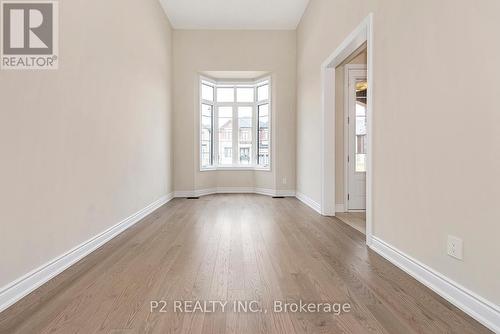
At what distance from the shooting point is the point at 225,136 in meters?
7.27

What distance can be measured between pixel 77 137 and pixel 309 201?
12.4 ft

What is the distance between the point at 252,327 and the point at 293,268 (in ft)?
2.83

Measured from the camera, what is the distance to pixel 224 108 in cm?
727

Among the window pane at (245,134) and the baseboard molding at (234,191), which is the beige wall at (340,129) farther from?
the window pane at (245,134)

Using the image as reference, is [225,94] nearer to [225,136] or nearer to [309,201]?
[225,136]

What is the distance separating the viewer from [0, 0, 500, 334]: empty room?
163cm

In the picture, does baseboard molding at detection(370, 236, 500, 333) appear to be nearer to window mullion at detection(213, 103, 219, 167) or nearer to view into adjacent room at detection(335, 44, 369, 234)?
view into adjacent room at detection(335, 44, 369, 234)

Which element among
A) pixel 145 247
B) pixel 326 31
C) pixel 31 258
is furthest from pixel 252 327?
pixel 326 31

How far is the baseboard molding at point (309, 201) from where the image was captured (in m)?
4.72

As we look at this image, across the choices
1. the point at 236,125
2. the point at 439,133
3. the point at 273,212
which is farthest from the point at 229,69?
the point at 439,133

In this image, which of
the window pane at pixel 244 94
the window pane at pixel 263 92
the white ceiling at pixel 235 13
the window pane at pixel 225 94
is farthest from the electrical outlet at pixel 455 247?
the window pane at pixel 225 94

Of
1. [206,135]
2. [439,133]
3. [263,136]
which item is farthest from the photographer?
[263,136]

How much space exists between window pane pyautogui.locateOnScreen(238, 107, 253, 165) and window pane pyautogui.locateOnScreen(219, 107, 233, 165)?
0.70 feet

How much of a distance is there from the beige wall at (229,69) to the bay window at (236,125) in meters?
0.58
